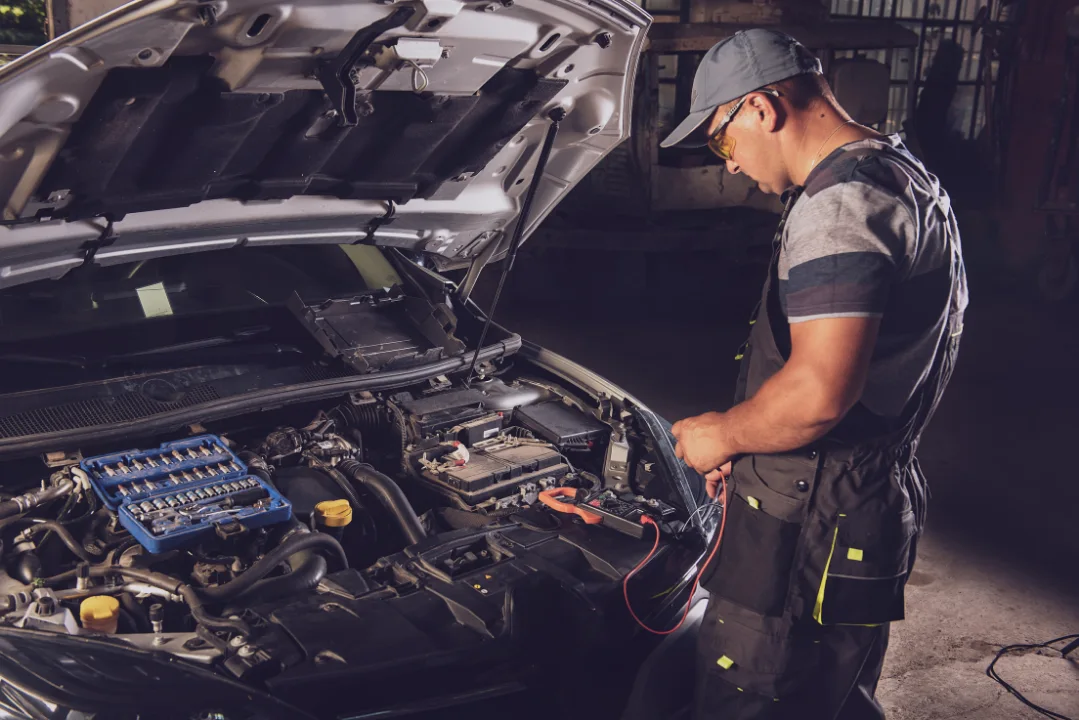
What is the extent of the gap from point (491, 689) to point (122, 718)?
65 centimetres

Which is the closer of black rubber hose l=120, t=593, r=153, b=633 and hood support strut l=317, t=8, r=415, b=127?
black rubber hose l=120, t=593, r=153, b=633

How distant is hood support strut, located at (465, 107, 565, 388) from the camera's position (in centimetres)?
266

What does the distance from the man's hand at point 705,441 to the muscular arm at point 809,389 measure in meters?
0.03

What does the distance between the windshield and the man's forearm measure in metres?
1.62

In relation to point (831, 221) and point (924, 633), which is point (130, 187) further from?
point (924, 633)

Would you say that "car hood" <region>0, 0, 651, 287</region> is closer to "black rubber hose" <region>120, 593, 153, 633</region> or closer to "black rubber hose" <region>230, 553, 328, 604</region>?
"black rubber hose" <region>120, 593, 153, 633</region>

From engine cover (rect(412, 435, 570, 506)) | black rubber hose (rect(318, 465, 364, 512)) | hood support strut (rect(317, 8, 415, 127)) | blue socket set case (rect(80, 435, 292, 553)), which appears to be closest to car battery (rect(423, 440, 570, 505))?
engine cover (rect(412, 435, 570, 506))

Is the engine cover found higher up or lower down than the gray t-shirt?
lower down

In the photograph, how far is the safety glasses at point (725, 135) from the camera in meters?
1.71

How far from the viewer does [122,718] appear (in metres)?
1.48

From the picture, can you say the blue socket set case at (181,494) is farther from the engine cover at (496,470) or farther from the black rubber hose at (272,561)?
the engine cover at (496,470)

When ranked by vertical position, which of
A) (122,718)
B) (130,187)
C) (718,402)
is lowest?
(718,402)

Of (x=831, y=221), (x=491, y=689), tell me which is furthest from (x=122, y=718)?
(x=831, y=221)

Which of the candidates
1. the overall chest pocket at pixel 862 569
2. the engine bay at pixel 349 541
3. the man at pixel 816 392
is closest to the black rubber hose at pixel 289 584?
the engine bay at pixel 349 541
